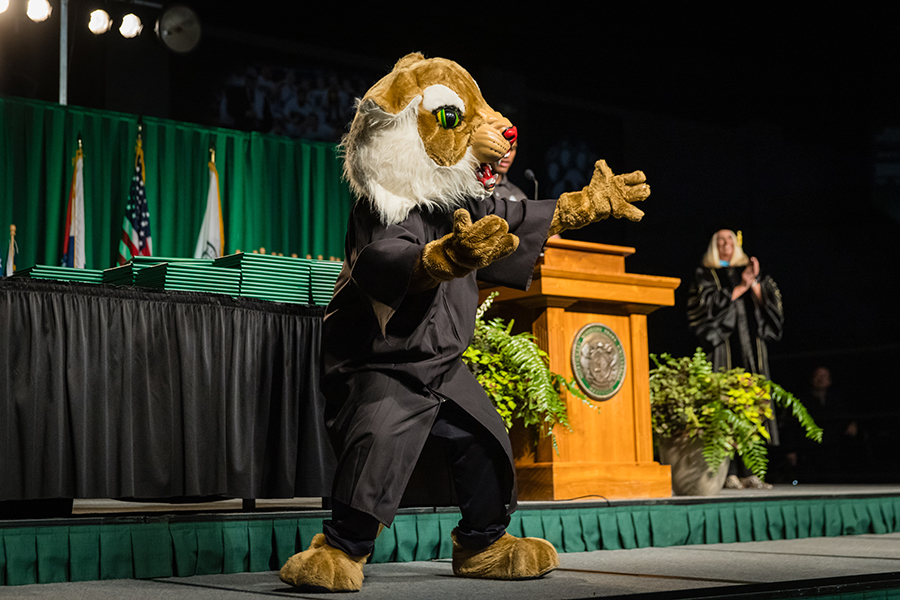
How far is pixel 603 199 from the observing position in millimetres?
2203

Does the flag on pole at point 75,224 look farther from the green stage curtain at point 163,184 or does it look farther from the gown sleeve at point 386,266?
the gown sleeve at point 386,266

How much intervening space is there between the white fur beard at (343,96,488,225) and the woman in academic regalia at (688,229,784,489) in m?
3.70

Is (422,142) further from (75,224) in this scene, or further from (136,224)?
(75,224)

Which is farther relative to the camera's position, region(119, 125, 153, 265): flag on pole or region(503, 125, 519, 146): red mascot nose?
region(119, 125, 153, 265): flag on pole

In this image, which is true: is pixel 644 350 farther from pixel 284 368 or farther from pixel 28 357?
pixel 28 357

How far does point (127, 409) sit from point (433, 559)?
3.30 feet

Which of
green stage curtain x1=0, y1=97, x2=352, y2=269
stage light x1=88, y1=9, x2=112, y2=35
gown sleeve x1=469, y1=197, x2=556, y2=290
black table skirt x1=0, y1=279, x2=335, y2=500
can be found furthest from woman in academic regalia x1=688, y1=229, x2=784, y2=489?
stage light x1=88, y1=9, x2=112, y2=35

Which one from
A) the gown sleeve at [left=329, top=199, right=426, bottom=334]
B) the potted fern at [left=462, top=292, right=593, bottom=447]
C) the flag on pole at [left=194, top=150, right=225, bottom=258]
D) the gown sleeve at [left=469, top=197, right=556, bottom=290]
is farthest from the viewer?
the flag on pole at [left=194, top=150, right=225, bottom=258]

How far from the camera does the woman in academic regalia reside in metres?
5.59

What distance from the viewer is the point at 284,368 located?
8.86 ft

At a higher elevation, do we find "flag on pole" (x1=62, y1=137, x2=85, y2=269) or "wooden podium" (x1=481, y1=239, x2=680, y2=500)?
"flag on pole" (x1=62, y1=137, x2=85, y2=269)

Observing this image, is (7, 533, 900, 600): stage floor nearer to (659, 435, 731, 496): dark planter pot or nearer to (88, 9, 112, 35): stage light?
(659, 435, 731, 496): dark planter pot

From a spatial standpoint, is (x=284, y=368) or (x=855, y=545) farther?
(x=855, y=545)

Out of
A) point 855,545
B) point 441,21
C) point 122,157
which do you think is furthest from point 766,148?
point 855,545
